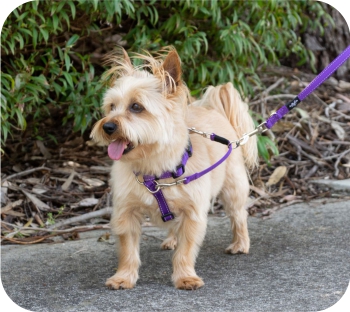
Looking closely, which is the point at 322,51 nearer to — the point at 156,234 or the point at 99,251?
the point at 156,234

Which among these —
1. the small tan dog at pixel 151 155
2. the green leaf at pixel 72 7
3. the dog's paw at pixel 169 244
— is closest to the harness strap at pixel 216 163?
the small tan dog at pixel 151 155

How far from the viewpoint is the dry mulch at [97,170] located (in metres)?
5.53

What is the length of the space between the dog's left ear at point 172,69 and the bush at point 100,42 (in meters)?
1.46

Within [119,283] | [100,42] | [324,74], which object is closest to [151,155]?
[119,283]

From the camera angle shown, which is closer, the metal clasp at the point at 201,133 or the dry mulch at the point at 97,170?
the metal clasp at the point at 201,133

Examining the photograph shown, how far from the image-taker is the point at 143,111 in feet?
12.4

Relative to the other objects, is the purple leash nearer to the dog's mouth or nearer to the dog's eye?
the dog's eye

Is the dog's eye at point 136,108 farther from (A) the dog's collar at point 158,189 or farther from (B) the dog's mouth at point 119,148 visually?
(A) the dog's collar at point 158,189

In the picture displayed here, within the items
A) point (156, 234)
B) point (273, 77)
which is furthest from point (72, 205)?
point (273, 77)

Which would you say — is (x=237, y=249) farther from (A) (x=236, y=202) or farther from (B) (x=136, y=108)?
(B) (x=136, y=108)

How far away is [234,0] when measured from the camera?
6.30m

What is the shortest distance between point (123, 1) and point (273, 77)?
333 centimetres

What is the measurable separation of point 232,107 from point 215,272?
5.10ft

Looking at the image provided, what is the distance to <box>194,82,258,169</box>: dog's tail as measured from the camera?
507 cm
